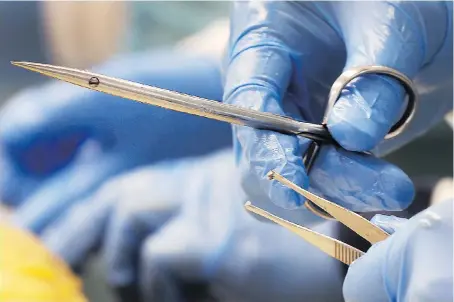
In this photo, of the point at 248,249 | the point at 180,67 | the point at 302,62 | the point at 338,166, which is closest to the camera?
the point at 338,166

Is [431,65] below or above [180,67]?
above

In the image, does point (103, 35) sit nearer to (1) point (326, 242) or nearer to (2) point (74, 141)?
(2) point (74, 141)

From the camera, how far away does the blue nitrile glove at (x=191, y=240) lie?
75 centimetres

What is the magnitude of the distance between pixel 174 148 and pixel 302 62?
291 millimetres

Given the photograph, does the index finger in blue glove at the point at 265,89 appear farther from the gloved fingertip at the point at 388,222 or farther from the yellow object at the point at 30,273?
the yellow object at the point at 30,273

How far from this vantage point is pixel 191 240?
79 centimetres

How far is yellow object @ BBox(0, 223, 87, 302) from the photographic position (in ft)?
2.25

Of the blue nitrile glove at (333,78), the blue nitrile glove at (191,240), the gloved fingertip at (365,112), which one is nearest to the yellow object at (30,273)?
the blue nitrile glove at (191,240)

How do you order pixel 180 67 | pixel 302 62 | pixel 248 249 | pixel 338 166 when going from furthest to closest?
pixel 180 67
pixel 248 249
pixel 302 62
pixel 338 166

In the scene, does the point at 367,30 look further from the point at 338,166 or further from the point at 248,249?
the point at 248,249

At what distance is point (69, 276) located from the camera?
30.8 inches

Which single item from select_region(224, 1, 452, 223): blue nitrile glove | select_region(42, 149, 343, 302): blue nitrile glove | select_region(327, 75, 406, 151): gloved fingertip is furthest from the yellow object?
select_region(327, 75, 406, 151): gloved fingertip

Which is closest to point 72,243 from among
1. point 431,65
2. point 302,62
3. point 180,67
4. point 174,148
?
point 174,148

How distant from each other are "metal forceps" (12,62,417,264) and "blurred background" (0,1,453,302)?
33 cm
